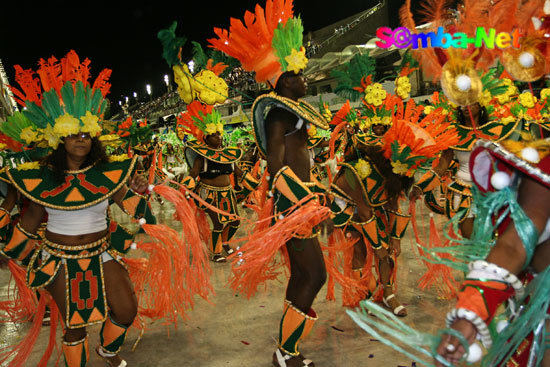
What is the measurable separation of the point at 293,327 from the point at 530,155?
209 cm

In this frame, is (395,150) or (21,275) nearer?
(21,275)

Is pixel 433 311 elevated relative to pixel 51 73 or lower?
lower

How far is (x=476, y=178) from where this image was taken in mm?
1671

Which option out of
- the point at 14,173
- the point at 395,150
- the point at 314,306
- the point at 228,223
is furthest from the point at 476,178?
the point at 228,223

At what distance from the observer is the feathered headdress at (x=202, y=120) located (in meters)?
6.63

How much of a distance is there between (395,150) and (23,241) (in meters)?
2.94

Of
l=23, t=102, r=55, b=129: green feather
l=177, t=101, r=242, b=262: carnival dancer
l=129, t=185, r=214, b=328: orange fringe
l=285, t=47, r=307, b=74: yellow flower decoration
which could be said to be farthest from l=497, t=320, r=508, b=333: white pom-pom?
l=177, t=101, r=242, b=262: carnival dancer

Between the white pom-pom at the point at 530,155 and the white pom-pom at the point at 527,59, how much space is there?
0.39 meters

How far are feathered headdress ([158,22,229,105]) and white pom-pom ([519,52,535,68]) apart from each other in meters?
2.24

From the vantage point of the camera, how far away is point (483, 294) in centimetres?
139

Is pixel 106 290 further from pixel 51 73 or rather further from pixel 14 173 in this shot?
pixel 51 73

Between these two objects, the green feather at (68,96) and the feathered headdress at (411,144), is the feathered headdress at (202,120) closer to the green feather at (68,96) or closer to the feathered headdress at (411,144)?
the feathered headdress at (411,144)

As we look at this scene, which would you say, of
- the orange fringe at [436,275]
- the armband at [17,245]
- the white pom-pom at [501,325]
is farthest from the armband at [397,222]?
the armband at [17,245]

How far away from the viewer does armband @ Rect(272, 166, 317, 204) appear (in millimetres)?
2998
